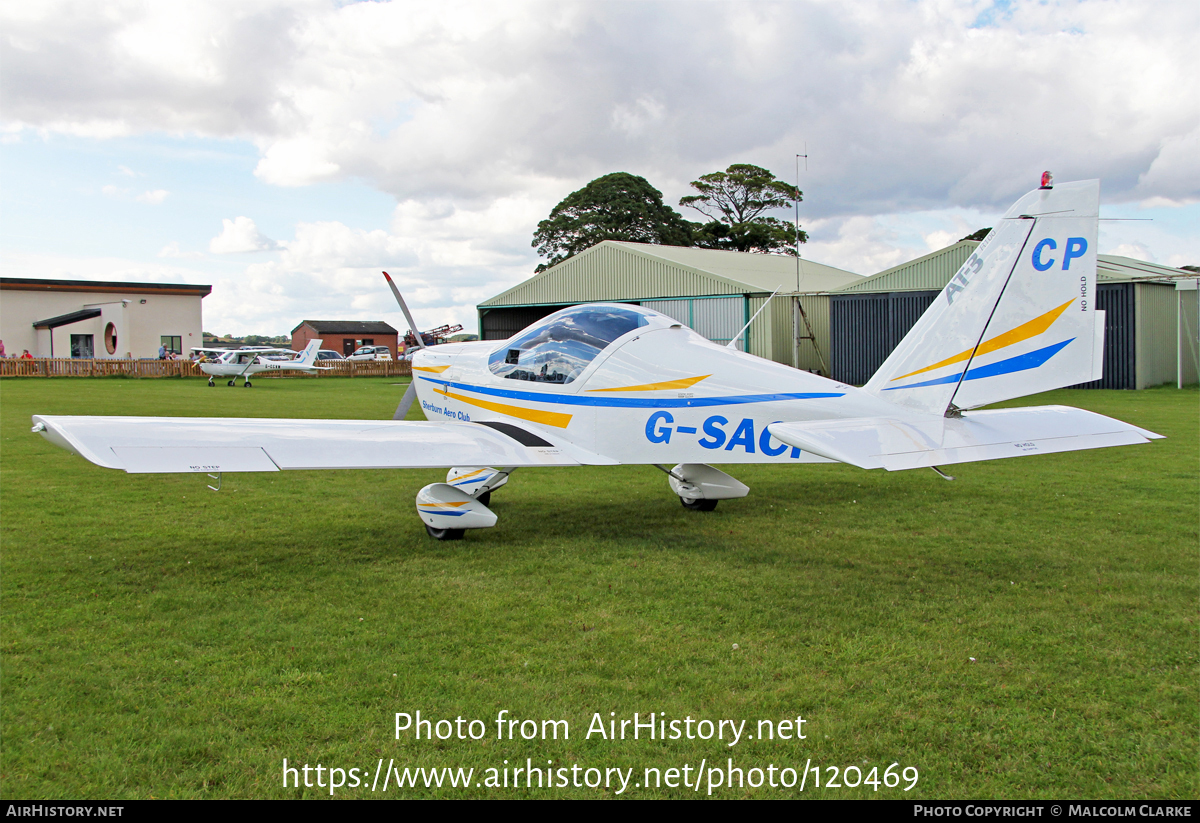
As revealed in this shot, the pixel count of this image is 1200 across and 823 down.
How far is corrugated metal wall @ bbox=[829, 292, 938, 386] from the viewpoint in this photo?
25375mm

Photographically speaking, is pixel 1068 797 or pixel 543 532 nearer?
pixel 1068 797

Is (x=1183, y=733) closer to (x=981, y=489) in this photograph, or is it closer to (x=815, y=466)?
A: (x=981, y=489)

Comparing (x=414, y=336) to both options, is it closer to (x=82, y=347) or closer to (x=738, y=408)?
(x=738, y=408)

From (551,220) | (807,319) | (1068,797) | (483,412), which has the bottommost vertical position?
(1068,797)

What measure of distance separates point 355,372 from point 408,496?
3512cm

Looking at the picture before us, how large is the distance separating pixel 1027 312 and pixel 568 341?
3.42m

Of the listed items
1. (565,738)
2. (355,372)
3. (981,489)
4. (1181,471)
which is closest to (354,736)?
(565,738)

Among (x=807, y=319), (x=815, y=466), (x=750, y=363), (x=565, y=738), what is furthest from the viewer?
(x=807, y=319)

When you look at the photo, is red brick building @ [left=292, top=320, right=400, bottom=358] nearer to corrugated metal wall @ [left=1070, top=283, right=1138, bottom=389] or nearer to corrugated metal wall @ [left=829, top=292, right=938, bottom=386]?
corrugated metal wall @ [left=829, top=292, right=938, bottom=386]

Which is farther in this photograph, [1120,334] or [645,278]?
[645,278]

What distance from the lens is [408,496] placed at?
8.73 meters

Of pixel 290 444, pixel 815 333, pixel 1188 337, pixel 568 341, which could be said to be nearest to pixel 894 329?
pixel 815 333

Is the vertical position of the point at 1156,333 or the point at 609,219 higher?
the point at 609,219

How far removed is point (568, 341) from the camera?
681 centimetres
